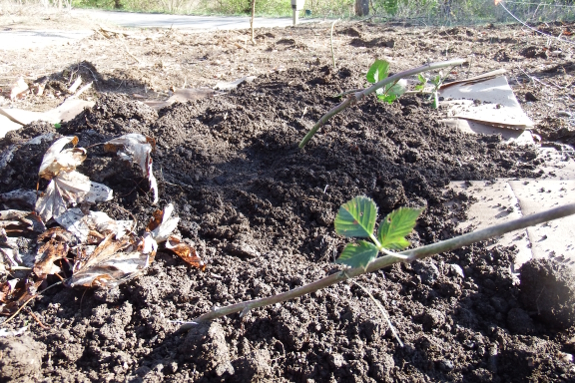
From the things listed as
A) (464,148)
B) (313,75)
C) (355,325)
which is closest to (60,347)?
(355,325)

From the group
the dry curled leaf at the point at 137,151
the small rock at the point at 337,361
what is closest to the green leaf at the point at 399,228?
the small rock at the point at 337,361

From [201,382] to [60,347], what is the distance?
484mm

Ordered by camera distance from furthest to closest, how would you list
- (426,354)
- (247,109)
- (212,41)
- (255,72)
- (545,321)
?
(212,41) → (255,72) → (247,109) → (545,321) → (426,354)

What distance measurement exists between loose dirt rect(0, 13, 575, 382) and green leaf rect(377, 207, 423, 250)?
0.63m

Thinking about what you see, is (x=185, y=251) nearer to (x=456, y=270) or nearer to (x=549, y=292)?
(x=456, y=270)

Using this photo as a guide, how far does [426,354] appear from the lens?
1.52 m

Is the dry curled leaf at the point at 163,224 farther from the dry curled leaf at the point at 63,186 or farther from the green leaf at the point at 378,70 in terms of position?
the green leaf at the point at 378,70

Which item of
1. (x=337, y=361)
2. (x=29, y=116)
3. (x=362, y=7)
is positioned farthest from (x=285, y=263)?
(x=362, y=7)

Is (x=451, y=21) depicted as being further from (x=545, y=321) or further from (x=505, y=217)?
(x=545, y=321)

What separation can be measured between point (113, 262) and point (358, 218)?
1.13 meters

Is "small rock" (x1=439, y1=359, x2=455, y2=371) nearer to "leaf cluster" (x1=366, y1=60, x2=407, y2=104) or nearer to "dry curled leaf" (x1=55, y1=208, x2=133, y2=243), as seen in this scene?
"dry curled leaf" (x1=55, y1=208, x2=133, y2=243)

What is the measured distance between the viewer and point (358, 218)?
1.01m

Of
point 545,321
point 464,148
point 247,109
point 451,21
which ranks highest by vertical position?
point 451,21

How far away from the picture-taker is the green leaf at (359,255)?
0.98 m
